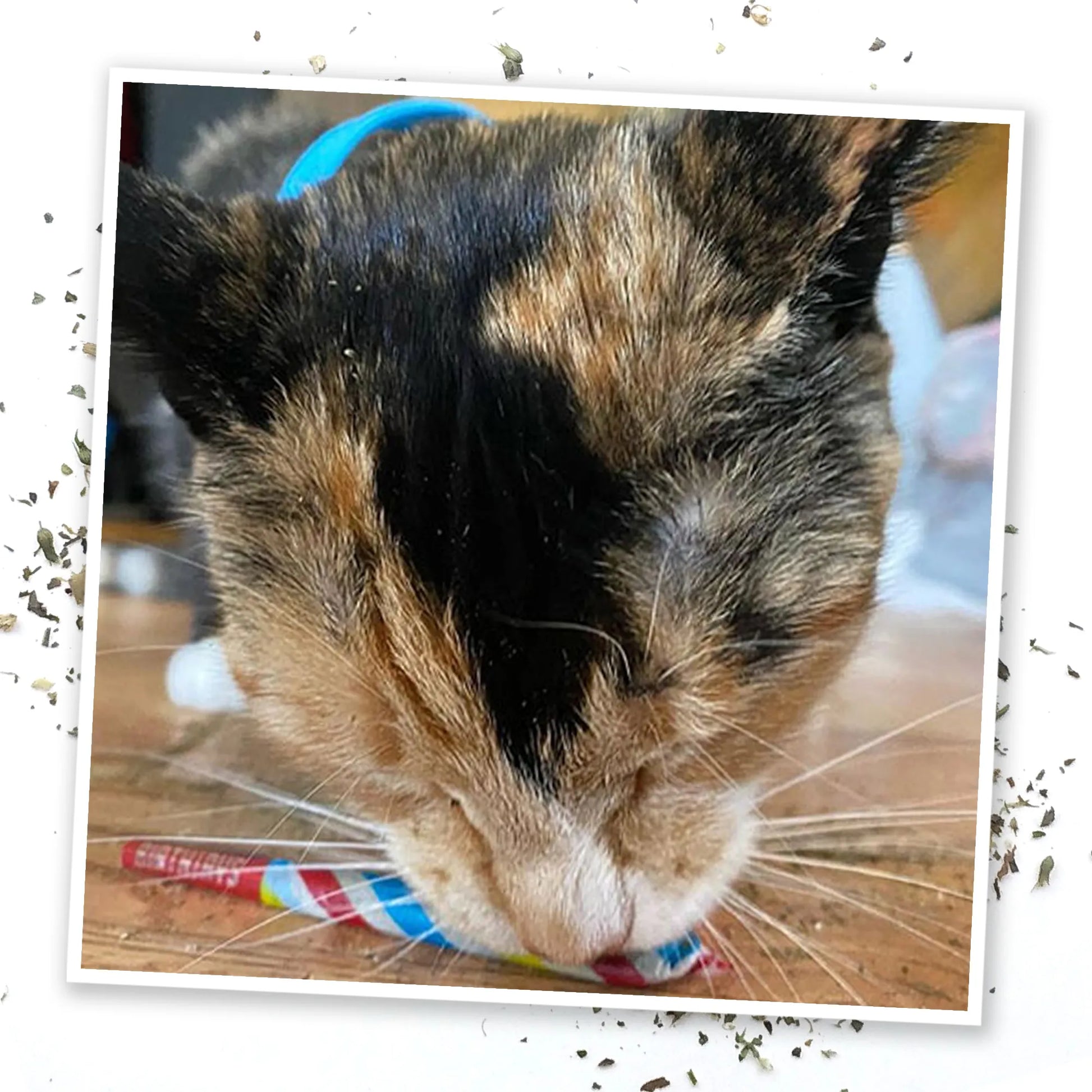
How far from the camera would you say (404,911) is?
0.91 meters

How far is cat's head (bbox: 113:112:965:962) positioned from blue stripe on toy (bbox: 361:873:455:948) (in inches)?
1.5

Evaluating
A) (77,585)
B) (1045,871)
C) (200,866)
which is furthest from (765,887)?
(77,585)

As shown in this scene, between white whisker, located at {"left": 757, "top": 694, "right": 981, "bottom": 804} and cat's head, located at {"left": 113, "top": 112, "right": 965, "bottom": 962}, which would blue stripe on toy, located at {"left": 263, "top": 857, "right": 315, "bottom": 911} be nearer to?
cat's head, located at {"left": 113, "top": 112, "right": 965, "bottom": 962}

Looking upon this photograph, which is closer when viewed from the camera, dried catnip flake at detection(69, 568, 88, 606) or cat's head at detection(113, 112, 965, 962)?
cat's head at detection(113, 112, 965, 962)

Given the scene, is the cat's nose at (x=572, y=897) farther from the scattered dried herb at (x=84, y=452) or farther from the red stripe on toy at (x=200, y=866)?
the scattered dried herb at (x=84, y=452)

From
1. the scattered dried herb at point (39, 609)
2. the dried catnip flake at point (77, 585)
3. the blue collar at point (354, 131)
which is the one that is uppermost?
the blue collar at point (354, 131)

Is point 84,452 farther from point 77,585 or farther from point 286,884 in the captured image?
point 286,884

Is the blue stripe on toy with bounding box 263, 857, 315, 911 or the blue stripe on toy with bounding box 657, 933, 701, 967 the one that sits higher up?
the blue stripe on toy with bounding box 263, 857, 315, 911

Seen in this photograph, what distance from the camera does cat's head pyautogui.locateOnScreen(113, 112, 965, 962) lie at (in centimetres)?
82

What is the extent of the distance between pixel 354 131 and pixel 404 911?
0.73 m

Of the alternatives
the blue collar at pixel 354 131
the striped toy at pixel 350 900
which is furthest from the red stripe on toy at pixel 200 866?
the blue collar at pixel 354 131

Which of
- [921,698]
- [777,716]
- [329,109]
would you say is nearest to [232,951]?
[777,716]

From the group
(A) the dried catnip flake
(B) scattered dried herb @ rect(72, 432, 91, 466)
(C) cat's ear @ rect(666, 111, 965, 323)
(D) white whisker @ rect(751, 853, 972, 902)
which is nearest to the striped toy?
(D) white whisker @ rect(751, 853, 972, 902)

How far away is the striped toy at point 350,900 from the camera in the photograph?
91cm
